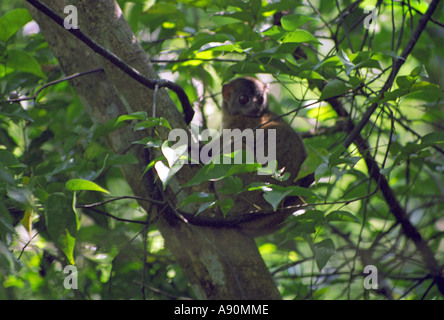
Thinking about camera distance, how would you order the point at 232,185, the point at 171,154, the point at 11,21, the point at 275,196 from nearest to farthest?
the point at 171,154
the point at 275,196
the point at 232,185
the point at 11,21

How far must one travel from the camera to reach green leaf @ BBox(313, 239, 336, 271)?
1.88m

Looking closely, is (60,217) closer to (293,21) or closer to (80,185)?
(80,185)

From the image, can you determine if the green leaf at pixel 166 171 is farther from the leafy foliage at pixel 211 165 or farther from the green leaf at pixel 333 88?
the green leaf at pixel 333 88

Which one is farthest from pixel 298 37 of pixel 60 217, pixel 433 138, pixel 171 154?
pixel 60 217

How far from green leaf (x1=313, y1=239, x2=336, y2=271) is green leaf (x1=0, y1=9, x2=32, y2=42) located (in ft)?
6.94

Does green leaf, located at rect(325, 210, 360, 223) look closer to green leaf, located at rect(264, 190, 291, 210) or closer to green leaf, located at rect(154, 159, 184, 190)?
green leaf, located at rect(264, 190, 291, 210)

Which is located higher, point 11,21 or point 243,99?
point 243,99

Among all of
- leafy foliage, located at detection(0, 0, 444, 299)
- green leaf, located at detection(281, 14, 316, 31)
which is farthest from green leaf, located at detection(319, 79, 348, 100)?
green leaf, located at detection(281, 14, 316, 31)

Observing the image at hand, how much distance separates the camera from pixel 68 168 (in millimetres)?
2080

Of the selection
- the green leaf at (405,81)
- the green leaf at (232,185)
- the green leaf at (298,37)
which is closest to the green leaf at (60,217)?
the green leaf at (232,185)

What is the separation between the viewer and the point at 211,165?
1671 mm

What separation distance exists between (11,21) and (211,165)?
173 cm

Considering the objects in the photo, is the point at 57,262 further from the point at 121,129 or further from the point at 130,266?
the point at 121,129
